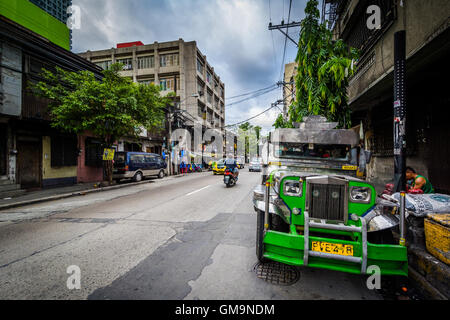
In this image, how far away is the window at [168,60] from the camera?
31.0 metres

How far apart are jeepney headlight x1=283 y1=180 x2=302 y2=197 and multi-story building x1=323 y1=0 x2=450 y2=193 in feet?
14.0

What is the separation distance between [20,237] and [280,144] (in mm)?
6398

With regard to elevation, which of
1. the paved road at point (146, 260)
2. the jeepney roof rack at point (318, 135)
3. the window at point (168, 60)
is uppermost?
the window at point (168, 60)

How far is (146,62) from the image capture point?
105 feet

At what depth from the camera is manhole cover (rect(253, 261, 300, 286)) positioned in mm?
2807

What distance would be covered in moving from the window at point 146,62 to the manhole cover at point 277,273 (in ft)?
115

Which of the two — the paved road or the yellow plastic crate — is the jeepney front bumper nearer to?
the paved road

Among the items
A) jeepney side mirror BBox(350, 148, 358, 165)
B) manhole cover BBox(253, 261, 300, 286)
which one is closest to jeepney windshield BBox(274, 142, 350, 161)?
jeepney side mirror BBox(350, 148, 358, 165)

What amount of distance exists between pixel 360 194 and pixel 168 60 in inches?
1353

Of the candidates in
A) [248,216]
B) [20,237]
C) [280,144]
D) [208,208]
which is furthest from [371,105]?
[20,237]

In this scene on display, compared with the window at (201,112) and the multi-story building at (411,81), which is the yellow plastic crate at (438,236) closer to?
the multi-story building at (411,81)

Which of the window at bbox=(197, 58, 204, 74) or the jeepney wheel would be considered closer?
the jeepney wheel

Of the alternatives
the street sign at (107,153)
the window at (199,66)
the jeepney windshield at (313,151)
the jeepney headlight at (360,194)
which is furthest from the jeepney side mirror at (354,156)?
the window at (199,66)
